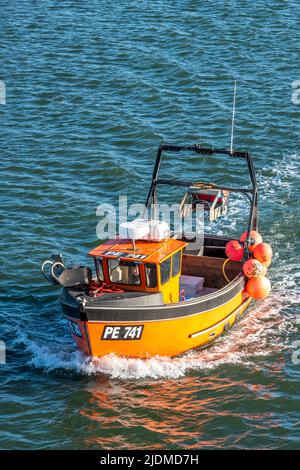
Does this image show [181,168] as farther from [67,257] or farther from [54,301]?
[54,301]

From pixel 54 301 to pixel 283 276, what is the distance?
24.1 feet

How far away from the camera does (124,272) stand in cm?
2358

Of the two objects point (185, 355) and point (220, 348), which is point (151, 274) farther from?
point (220, 348)

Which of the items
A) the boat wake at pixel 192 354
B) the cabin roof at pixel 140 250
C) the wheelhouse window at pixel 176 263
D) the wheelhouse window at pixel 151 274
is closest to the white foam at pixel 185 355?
the boat wake at pixel 192 354

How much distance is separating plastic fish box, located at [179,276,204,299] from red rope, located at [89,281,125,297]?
136 inches

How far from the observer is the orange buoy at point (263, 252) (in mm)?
26266

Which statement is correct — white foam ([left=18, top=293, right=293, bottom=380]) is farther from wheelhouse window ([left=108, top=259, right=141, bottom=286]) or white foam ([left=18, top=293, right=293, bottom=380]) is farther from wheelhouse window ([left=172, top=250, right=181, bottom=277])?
wheelhouse window ([left=172, top=250, right=181, bottom=277])

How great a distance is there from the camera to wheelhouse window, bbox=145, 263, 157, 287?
23219 mm

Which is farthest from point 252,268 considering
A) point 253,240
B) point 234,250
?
point 253,240
